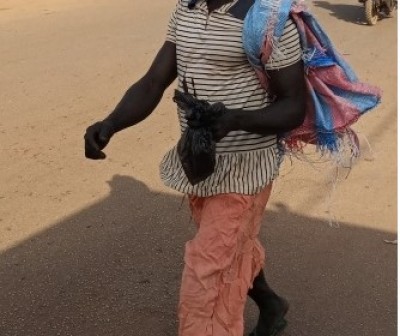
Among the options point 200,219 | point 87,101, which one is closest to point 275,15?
point 200,219

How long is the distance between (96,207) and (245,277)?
204 centimetres

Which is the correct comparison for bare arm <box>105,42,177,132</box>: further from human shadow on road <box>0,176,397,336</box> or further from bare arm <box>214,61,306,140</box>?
human shadow on road <box>0,176,397,336</box>

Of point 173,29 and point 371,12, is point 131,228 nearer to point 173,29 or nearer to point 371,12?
point 173,29

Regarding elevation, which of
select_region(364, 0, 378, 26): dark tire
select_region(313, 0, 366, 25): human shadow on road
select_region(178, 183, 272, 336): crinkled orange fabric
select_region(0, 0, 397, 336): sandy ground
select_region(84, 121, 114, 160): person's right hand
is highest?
Result: select_region(84, 121, 114, 160): person's right hand

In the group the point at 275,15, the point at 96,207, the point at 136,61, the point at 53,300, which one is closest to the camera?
the point at 275,15

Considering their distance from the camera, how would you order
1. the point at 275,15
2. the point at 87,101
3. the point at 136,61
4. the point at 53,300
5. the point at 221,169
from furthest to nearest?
the point at 136,61, the point at 87,101, the point at 53,300, the point at 221,169, the point at 275,15

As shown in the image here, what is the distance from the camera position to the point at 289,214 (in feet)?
14.9

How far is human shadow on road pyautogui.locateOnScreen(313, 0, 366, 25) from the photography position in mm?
12484

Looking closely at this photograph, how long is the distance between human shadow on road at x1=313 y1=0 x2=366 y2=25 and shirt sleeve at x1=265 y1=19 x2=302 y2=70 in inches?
402

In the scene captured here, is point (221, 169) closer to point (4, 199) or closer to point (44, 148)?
point (4, 199)

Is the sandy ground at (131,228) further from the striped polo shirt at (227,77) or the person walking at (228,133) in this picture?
the striped polo shirt at (227,77)

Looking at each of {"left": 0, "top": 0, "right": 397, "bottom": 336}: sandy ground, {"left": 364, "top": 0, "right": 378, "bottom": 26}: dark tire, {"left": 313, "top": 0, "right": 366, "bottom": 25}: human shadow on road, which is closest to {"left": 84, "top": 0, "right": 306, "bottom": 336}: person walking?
{"left": 0, "top": 0, "right": 397, "bottom": 336}: sandy ground

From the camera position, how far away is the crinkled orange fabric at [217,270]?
97.5 inches

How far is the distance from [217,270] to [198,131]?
0.57 metres
